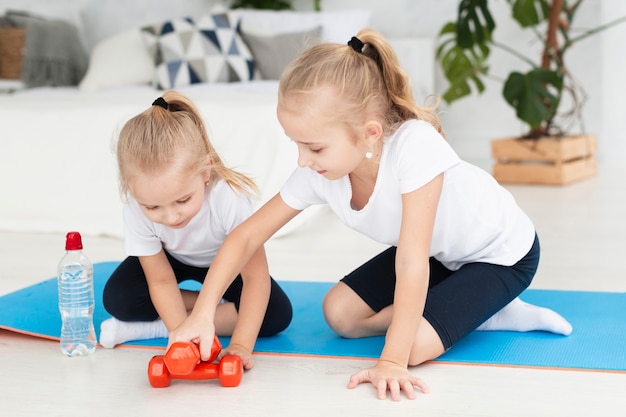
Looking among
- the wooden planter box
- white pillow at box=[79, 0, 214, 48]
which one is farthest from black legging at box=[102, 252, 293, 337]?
white pillow at box=[79, 0, 214, 48]

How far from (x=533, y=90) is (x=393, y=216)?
7.57ft

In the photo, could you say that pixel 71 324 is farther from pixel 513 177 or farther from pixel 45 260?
pixel 513 177

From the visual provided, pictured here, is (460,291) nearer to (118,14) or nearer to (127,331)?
(127,331)

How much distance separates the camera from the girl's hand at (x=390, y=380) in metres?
1.33

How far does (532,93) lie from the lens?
3.62m

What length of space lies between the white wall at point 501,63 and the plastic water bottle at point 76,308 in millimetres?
3301

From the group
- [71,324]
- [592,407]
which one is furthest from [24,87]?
[592,407]

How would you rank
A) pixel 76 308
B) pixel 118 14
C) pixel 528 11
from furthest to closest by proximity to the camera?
pixel 118 14, pixel 528 11, pixel 76 308

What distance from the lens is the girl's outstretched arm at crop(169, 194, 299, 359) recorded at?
4.61 feet

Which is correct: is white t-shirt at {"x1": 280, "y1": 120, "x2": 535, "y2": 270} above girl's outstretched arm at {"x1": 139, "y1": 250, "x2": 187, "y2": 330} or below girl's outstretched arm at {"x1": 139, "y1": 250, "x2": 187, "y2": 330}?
above

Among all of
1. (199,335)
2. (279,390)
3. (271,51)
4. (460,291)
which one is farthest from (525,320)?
(271,51)

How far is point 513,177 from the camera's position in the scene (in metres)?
3.96

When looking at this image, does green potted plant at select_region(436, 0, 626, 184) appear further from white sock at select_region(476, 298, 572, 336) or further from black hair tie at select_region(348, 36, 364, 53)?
black hair tie at select_region(348, 36, 364, 53)

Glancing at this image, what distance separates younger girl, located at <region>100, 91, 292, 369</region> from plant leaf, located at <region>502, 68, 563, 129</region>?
7.17ft
